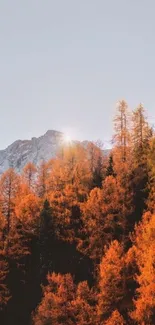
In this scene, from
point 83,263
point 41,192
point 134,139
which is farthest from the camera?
point 41,192

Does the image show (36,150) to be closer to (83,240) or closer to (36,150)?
(36,150)

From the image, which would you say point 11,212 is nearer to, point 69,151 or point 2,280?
point 2,280

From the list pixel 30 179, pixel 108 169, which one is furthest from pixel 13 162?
pixel 108 169

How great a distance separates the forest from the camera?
41.8m

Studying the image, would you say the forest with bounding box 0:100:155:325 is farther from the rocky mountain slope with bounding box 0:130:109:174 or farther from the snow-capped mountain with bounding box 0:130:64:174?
the rocky mountain slope with bounding box 0:130:109:174

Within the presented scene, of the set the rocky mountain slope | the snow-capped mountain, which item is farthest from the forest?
the rocky mountain slope

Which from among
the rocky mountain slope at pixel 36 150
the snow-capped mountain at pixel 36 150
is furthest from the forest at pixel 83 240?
the rocky mountain slope at pixel 36 150

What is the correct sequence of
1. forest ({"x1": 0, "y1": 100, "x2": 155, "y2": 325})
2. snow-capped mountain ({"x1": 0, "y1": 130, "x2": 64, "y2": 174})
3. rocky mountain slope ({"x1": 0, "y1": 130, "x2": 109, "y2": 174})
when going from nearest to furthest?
forest ({"x1": 0, "y1": 100, "x2": 155, "y2": 325}) → snow-capped mountain ({"x1": 0, "y1": 130, "x2": 64, "y2": 174}) → rocky mountain slope ({"x1": 0, "y1": 130, "x2": 109, "y2": 174})

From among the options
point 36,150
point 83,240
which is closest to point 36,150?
point 36,150

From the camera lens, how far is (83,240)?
Result: 50.7 m

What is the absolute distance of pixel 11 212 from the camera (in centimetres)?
5288

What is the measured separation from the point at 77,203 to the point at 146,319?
2016cm

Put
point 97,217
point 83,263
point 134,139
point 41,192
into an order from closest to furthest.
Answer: point 97,217 → point 83,263 → point 134,139 → point 41,192

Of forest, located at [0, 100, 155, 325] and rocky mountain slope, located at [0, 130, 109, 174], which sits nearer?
forest, located at [0, 100, 155, 325]
